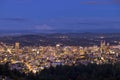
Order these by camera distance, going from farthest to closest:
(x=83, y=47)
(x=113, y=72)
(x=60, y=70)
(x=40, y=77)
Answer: (x=83, y=47) → (x=60, y=70) → (x=113, y=72) → (x=40, y=77)

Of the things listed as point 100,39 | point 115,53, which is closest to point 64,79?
point 115,53

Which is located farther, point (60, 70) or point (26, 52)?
point (26, 52)

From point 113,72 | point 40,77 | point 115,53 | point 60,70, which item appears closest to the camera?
point 40,77

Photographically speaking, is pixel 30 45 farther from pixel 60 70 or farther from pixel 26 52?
pixel 60 70

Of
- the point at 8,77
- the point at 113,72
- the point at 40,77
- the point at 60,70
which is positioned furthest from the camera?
the point at 60,70

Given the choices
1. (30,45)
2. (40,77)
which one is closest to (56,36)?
(30,45)

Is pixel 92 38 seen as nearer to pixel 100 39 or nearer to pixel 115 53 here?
pixel 100 39
